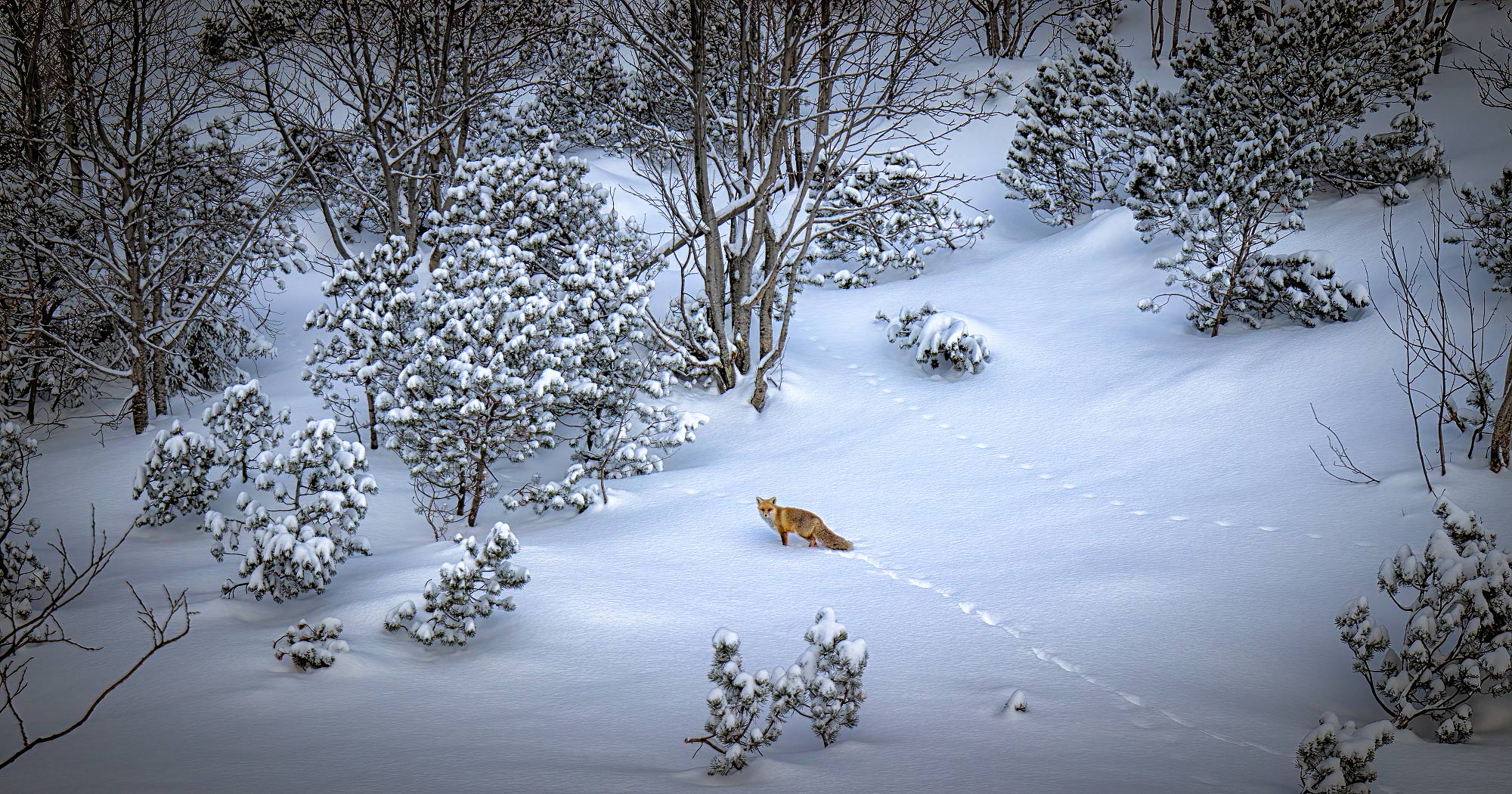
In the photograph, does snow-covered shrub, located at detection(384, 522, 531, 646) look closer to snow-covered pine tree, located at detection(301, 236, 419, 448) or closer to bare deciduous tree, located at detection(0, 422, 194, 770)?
bare deciduous tree, located at detection(0, 422, 194, 770)

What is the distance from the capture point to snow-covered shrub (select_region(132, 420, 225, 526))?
6.71 metres

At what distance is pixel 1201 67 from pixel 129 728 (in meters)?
15.1

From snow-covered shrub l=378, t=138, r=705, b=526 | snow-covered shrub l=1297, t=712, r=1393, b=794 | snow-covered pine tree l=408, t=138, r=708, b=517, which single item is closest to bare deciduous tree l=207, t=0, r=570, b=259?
snow-covered pine tree l=408, t=138, r=708, b=517

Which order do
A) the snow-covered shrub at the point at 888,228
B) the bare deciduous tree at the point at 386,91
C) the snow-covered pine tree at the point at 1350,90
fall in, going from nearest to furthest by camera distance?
the snow-covered pine tree at the point at 1350,90, the bare deciduous tree at the point at 386,91, the snow-covered shrub at the point at 888,228

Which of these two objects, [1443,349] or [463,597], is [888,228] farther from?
[463,597]

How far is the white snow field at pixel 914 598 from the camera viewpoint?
3.29 meters

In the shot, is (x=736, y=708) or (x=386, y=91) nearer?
(x=736, y=708)

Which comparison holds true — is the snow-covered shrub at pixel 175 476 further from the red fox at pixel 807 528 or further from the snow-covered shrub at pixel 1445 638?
the snow-covered shrub at pixel 1445 638

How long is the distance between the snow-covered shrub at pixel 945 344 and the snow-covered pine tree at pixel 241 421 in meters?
6.75

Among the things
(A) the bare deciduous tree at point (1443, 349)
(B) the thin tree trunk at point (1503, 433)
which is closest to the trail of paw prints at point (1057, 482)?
(A) the bare deciduous tree at point (1443, 349)

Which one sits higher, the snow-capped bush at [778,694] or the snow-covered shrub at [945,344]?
the snow-covered shrub at [945,344]

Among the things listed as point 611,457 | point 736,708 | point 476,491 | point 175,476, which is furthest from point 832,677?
point 175,476

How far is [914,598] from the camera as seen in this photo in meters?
5.23

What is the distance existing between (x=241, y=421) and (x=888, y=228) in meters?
9.73
